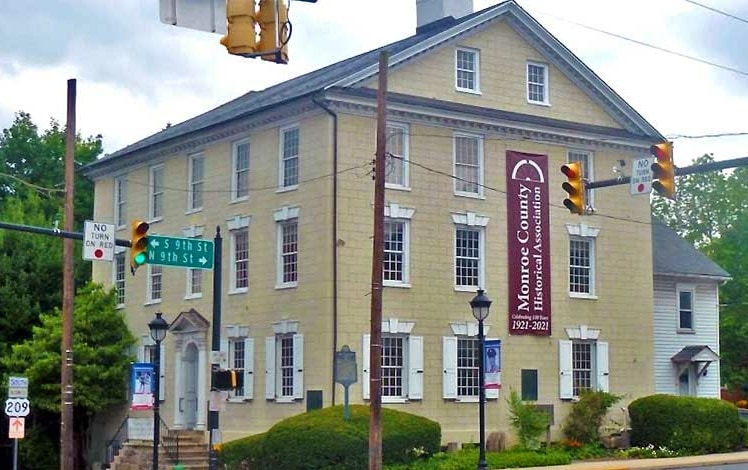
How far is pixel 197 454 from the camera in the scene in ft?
125

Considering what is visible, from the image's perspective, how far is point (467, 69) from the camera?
127 feet

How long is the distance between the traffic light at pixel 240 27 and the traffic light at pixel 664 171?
1310 cm

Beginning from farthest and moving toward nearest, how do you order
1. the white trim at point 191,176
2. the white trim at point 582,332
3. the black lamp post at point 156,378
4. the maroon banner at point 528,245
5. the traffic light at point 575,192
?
the white trim at point 191,176, the white trim at point 582,332, the maroon banner at point 528,245, the black lamp post at point 156,378, the traffic light at point 575,192

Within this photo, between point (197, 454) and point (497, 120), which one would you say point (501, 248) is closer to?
point (497, 120)

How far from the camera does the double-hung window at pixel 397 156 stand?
1430 inches

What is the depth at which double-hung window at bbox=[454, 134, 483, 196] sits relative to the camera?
37.8 metres

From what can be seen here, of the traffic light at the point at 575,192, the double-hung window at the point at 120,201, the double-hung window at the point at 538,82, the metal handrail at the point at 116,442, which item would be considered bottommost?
the metal handrail at the point at 116,442

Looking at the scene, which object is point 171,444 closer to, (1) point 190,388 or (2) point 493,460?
(1) point 190,388

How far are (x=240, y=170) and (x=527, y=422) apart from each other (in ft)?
37.5

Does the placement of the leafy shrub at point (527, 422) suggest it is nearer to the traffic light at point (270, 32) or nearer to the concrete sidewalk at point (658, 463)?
the concrete sidewalk at point (658, 463)

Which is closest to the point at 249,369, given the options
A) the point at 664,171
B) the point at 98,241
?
the point at 98,241

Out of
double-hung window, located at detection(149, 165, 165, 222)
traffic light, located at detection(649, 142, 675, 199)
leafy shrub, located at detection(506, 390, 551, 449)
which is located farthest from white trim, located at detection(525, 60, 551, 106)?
traffic light, located at detection(649, 142, 675, 199)

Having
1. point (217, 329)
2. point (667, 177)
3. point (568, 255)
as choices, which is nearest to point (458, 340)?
point (568, 255)

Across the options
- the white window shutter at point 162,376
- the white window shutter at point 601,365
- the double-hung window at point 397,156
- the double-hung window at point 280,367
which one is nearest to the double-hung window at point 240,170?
the double-hung window at point 280,367
